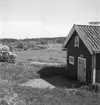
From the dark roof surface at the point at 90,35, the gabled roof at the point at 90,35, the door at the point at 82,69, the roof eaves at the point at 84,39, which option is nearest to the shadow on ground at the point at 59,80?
the door at the point at 82,69

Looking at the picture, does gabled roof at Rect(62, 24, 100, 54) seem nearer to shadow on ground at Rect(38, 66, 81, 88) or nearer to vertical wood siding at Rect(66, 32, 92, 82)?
vertical wood siding at Rect(66, 32, 92, 82)

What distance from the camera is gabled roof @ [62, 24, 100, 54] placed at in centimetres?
1023

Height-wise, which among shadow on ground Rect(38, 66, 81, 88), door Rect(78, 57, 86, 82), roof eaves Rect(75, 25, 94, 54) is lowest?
shadow on ground Rect(38, 66, 81, 88)

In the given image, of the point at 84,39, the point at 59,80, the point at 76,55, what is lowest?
the point at 59,80

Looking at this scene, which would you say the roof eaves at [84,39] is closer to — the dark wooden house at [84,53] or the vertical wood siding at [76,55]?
the dark wooden house at [84,53]

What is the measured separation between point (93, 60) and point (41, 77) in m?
5.23

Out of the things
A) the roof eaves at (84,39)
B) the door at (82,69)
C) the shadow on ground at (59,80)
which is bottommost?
the shadow on ground at (59,80)

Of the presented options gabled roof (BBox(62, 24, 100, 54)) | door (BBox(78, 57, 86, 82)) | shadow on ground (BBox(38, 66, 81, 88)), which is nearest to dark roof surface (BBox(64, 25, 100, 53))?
gabled roof (BBox(62, 24, 100, 54))

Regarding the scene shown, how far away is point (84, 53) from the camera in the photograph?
11.3m

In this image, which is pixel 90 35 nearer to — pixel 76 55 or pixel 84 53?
pixel 84 53

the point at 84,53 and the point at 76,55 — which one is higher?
the point at 84,53

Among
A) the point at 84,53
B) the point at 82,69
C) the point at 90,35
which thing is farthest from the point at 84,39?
the point at 82,69

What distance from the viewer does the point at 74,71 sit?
13211 mm

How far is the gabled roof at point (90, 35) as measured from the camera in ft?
33.6
